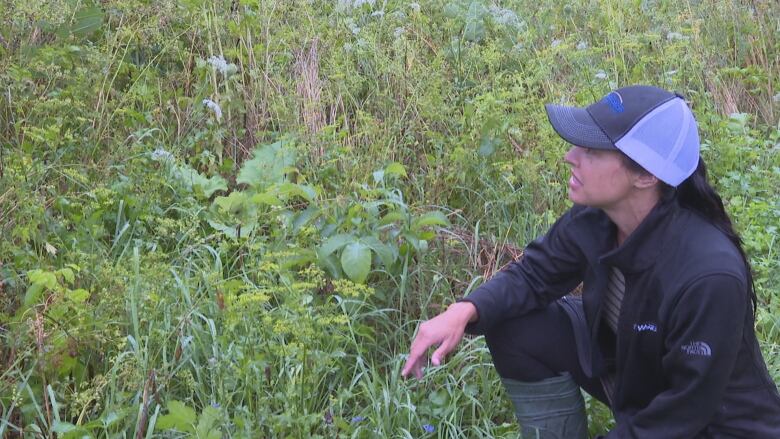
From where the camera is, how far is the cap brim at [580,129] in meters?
2.74

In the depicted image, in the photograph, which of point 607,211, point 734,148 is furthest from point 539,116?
point 607,211

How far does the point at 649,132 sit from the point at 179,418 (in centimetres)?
155

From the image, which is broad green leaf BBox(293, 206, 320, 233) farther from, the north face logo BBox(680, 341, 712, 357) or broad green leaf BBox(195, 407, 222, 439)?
the north face logo BBox(680, 341, 712, 357)

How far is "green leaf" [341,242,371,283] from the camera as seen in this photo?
362cm

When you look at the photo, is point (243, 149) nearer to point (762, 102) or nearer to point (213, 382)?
point (213, 382)

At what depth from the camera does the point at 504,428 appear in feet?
11.1

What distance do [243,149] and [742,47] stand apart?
318 centimetres

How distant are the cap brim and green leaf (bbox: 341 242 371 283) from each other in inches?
40.1

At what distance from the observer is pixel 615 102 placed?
277cm

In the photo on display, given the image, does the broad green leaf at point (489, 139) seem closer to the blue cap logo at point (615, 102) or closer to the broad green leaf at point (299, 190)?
the broad green leaf at point (299, 190)

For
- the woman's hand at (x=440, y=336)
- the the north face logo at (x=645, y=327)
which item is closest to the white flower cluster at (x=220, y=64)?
the woman's hand at (x=440, y=336)

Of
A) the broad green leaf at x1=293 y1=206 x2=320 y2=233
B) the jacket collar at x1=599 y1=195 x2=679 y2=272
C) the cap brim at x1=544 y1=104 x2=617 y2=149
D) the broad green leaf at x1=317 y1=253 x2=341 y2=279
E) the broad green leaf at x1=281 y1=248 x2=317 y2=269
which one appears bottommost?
the broad green leaf at x1=317 y1=253 x2=341 y2=279

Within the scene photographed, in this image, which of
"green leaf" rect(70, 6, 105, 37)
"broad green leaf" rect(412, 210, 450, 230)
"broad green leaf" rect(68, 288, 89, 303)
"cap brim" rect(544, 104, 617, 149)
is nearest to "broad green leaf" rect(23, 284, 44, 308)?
"broad green leaf" rect(68, 288, 89, 303)

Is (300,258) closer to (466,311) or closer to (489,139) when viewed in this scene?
(466,311)
